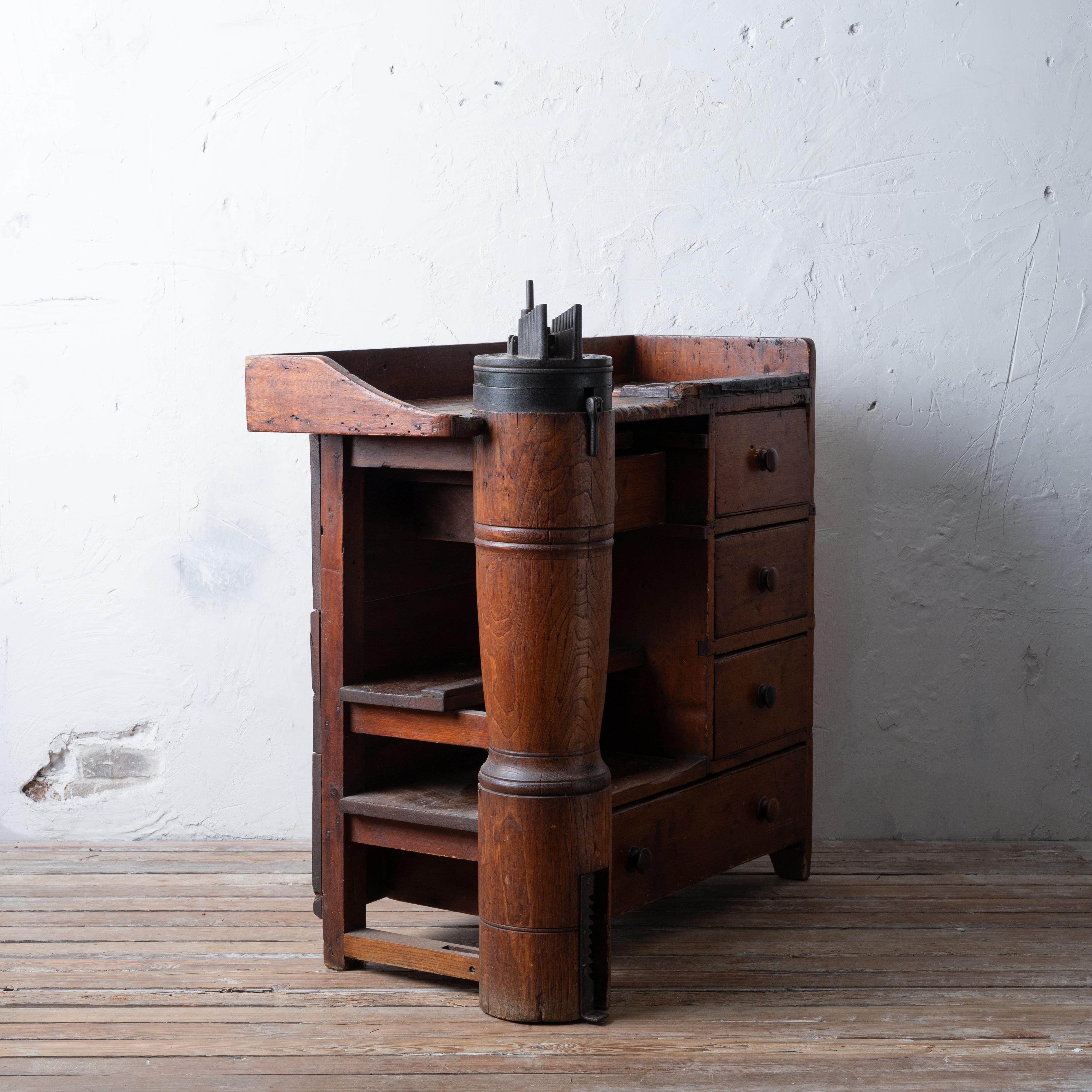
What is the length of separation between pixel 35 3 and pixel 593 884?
269 cm

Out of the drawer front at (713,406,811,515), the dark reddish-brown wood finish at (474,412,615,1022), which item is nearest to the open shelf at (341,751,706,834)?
the dark reddish-brown wood finish at (474,412,615,1022)

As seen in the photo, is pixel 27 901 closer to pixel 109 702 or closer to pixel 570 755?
→ pixel 109 702

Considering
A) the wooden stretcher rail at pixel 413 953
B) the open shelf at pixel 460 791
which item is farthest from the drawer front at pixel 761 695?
the wooden stretcher rail at pixel 413 953

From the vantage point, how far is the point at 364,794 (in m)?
2.99

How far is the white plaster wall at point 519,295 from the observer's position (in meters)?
3.85

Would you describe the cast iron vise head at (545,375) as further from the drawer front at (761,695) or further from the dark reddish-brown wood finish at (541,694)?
the drawer front at (761,695)

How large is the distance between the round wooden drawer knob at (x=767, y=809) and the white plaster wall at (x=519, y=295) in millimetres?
574

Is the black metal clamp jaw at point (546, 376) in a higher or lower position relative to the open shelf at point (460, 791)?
higher

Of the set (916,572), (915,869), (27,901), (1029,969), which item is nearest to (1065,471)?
(916,572)

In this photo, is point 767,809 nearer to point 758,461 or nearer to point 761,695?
point 761,695

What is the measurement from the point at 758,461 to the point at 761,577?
0.87 ft

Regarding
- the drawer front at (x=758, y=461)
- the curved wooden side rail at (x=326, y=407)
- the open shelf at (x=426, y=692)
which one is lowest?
the open shelf at (x=426, y=692)

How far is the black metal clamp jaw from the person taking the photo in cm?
261

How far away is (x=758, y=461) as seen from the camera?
3.40 metres
